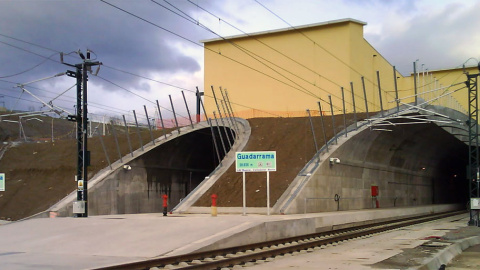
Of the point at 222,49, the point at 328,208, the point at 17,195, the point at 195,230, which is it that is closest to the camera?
the point at 195,230

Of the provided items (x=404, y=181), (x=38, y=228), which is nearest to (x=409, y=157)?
(x=404, y=181)

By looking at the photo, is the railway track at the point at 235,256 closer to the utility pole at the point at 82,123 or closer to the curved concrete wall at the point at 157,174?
the utility pole at the point at 82,123

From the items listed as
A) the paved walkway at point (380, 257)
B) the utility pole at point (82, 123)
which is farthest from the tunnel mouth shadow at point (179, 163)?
the paved walkway at point (380, 257)

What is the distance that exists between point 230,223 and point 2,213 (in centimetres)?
2193

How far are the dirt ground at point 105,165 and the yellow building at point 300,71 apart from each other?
481 inches

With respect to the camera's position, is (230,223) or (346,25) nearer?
(230,223)

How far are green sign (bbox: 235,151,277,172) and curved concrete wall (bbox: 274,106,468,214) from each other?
3.68 m

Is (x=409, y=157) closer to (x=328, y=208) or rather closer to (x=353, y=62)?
(x=353, y=62)

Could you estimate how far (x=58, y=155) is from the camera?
42.3m

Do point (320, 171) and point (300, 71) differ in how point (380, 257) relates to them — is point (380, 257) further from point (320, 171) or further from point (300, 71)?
point (300, 71)

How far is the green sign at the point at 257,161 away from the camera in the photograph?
80.3 ft

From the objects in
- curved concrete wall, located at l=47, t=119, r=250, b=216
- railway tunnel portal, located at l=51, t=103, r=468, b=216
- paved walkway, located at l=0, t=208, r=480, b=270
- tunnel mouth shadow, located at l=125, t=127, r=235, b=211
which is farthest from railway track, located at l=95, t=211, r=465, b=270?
tunnel mouth shadow, located at l=125, t=127, r=235, b=211

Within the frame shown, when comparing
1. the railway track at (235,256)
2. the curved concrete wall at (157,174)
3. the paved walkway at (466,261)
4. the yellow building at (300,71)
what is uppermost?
the yellow building at (300,71)

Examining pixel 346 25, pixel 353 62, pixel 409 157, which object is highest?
pixel 346 25
